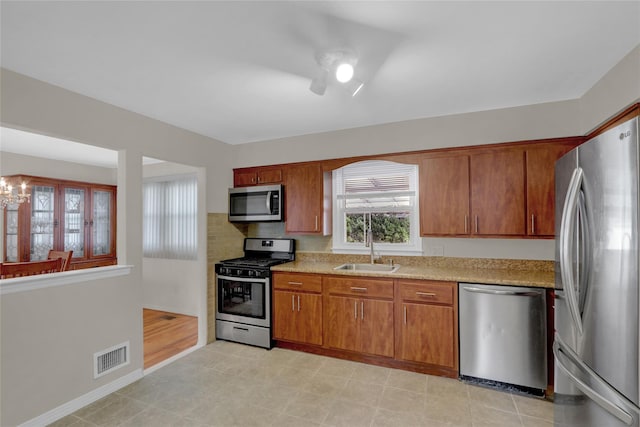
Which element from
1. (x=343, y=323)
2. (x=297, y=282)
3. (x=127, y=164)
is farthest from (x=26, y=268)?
(x=343, y=323)

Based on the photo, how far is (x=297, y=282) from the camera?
3295mm

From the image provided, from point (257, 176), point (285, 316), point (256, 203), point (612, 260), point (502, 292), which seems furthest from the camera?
point (257, 176)

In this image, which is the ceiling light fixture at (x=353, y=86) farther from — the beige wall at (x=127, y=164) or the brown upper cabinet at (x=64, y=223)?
the brown upper cabinet at (x=64, y=223)

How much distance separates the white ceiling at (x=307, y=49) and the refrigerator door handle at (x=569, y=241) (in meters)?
0.86

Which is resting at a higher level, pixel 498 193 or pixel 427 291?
pixel 498 193

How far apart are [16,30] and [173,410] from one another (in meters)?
2.57

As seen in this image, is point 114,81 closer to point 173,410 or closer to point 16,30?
point 16,30

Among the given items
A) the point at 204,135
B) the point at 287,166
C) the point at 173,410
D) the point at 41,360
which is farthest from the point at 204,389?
the point at 204,135

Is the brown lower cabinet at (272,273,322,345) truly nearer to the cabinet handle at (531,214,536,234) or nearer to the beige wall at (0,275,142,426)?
the beige wall at (0,275,142,426)

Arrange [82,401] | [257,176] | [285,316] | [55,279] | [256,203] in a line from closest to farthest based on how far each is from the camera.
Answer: [55,279], [82,401], [285,316], [256,203], [257,176]

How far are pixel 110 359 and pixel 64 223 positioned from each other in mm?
3263

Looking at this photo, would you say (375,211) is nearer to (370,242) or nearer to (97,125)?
(370,242)

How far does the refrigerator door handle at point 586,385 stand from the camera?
4.09ft

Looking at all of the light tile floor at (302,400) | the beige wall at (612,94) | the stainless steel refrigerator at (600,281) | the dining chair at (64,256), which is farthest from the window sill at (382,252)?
the dining chair at (64,256)
